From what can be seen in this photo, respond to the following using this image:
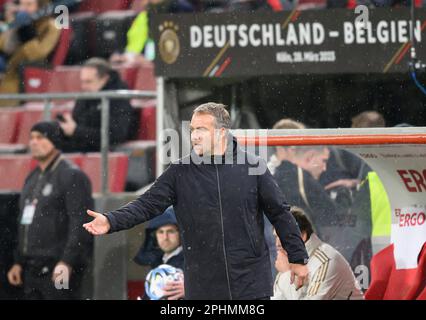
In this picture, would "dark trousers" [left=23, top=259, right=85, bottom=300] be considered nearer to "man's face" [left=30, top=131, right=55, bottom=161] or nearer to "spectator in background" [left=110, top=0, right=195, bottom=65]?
"man's face" [left=30, top=131, right=55, bottom=161]

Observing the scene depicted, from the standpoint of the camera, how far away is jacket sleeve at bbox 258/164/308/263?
19.6 feet

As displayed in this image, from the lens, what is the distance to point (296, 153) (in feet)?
26.2

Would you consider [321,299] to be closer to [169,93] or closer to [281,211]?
[281,211]

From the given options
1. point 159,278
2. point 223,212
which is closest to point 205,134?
point 223,212

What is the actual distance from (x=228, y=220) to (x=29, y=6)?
6416 millimetres

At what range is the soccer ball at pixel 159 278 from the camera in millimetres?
7676

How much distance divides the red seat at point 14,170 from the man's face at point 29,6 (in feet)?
6.88

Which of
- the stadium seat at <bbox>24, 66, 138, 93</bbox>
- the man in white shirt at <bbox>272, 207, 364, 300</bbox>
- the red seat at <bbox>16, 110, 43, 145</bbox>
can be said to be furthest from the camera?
the stadium seat at <bbox>24, 66, 138, 93</bbox>

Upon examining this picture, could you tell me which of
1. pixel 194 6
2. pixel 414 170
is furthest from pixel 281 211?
pixel 194 6

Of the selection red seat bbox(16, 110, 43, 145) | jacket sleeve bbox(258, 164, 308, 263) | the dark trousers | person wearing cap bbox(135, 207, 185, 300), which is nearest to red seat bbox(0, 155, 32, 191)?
red seat bbox(16, 110, 43, 145)

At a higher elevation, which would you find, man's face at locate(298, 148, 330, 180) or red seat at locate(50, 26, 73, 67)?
red seat at locate(50, 26, 73, 67)

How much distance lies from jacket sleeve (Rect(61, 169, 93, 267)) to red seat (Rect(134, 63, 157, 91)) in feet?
6.11
